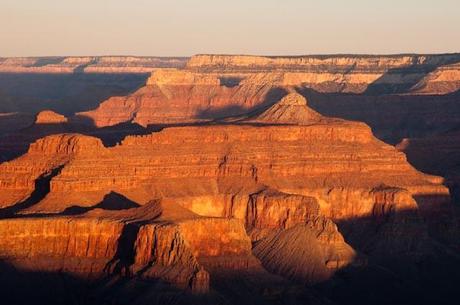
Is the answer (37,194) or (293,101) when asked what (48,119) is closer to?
(293,101)

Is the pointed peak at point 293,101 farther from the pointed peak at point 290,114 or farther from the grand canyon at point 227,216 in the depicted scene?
the grand canyon at point 227,216

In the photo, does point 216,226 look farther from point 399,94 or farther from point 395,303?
point 399,94

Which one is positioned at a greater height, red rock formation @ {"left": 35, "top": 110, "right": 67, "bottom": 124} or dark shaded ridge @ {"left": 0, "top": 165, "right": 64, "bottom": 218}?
red rock formation @ {"left": 35, "top": 110, "right": 67, "bottom": 124}

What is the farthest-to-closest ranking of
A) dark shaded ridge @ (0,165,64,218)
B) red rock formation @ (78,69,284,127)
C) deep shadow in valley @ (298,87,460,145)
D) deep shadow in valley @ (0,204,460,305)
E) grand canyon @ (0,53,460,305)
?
red rock formation @ (78,69,284,127) → deep shadow in valley @ (298,87,460,145) → dark shaded ridge @ (0,165,64,218) → grand canyon @ (0,53,460,305) → deep shadow in valley @ (0,204,460,305)

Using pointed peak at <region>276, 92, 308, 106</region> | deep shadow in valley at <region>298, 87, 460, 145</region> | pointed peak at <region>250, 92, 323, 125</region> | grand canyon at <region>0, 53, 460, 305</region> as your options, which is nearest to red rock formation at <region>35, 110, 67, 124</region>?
grand canyon at <region>0, 53, 460, 305</region>

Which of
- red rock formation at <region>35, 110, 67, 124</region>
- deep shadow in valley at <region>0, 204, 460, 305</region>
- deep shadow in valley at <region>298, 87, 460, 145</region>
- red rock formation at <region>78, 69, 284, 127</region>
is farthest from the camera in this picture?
red rock formation at <region>78, 69, 284, 127</region>

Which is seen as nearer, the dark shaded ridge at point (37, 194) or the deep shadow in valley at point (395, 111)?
the dark shaded ridge at point (37, 194)

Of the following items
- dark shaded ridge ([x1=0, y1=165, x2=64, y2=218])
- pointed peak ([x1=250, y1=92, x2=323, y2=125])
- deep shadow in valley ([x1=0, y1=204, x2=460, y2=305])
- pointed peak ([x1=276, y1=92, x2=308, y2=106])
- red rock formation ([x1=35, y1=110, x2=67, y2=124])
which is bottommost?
deep shadow in valley ([x1=0, y1=204, x2=460, y2=305])

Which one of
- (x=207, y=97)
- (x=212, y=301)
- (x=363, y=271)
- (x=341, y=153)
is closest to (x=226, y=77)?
(x=207, y=97)

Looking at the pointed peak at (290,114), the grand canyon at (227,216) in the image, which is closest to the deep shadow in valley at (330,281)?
the grand canyon at (227,216)

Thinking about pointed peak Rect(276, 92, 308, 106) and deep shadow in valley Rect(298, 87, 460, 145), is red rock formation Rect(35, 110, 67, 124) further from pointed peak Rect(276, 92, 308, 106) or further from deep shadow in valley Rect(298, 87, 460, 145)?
deep shadow in valley Rect(298, 87, 460, 145)

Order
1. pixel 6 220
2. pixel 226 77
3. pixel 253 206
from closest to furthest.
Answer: pixel 6 220 < pixel 253 206 < pixel 226 77
